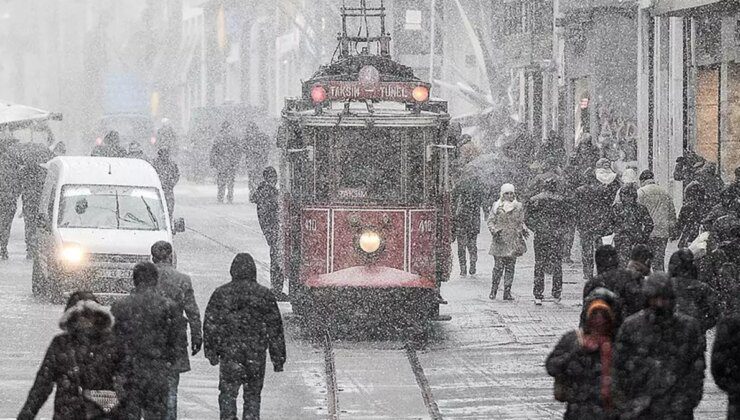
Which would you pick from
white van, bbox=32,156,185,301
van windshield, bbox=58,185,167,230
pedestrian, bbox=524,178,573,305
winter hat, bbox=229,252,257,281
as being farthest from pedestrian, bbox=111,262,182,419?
pedestrian, bbox=524,178,573,305

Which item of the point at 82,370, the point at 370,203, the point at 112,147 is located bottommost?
the point at 82,370

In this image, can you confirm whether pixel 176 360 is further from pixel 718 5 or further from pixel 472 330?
pixel 718 5

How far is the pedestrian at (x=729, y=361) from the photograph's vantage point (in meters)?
10.5

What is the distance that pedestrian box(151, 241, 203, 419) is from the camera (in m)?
13.1

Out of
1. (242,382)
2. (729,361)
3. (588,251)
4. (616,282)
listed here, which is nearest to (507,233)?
(588,251)

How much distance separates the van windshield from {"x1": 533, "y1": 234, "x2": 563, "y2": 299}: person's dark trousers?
15.5 feet

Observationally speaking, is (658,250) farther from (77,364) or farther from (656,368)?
(77,364)

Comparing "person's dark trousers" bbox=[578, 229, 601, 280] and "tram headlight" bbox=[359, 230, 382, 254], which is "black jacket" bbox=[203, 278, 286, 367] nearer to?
"tram headlight" bbox=[359, 230, 382, 254]

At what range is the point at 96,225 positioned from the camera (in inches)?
910

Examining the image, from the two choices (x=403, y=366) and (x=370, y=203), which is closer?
(x=403, y=366)

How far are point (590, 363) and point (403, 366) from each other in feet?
25.6

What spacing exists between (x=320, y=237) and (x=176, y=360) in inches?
267

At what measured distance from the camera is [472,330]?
2080 centimetres

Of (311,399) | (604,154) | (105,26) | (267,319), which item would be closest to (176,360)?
(267,319)
